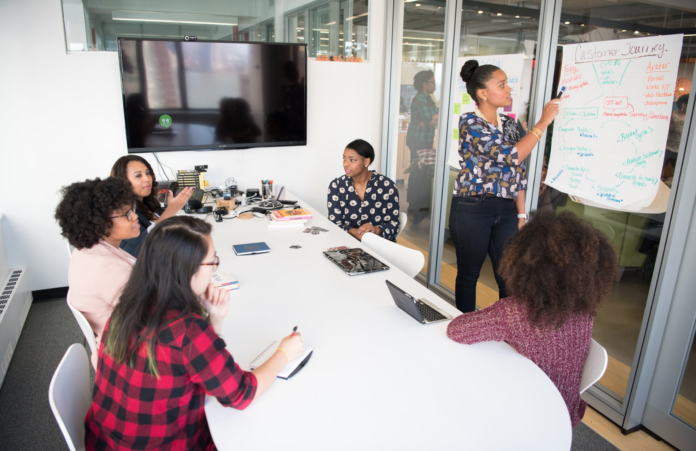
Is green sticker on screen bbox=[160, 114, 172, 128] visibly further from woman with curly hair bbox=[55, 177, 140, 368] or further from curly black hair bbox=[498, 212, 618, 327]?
curly black hair bbox=[498, 212, 618, 327]

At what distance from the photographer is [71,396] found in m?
1.33

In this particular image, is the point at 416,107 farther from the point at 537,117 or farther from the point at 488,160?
the point at 488,160

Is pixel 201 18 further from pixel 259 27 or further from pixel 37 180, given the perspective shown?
pixel 37 180

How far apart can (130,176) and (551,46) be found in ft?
8.23

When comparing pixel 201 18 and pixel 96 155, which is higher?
pixel 201 18

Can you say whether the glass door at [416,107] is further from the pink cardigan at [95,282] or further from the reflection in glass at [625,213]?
the pink cardigan at [95,282]

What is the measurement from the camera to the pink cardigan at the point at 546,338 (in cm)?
142

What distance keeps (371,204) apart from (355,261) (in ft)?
3.15

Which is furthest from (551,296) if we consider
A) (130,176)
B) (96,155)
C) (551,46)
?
(96,155)

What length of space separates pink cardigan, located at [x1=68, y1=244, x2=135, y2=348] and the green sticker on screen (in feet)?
7.30

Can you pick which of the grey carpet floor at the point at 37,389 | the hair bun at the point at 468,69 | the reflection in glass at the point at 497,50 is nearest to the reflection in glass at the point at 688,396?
the grey carpet floor at the point at 37,389

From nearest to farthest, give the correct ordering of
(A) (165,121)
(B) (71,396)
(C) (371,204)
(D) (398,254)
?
1. (B) (71,396)
2. (D) (398,254)
3. (C) (371,204)
4. (A) (165,121)

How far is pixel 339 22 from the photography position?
4223 mm

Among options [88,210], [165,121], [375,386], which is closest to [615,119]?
[375,386]
